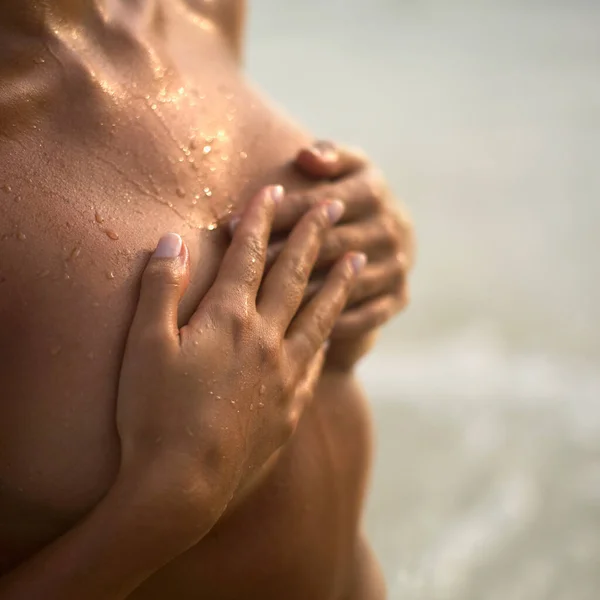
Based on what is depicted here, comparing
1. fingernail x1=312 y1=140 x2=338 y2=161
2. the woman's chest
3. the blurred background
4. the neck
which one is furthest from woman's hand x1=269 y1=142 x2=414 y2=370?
the blurred background

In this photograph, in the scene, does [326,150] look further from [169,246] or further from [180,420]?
[180,420]

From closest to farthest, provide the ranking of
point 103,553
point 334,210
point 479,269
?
point 103,553, point 334,210, point 479,269

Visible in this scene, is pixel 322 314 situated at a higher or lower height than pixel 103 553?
higher

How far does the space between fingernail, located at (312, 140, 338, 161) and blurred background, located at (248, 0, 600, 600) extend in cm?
91

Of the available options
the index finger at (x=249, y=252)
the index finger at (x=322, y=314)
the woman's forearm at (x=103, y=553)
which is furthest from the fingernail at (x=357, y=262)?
the woman's forearm at (x=103, y=553)

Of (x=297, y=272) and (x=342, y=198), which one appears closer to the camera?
(x=297, y=272)

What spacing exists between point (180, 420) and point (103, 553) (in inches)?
4.2

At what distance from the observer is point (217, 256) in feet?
2.46

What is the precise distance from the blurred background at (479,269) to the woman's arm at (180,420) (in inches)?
37.6

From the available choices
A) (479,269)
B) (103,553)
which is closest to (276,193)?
(103,553)

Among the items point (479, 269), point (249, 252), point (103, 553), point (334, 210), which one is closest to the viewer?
point (103, 553)

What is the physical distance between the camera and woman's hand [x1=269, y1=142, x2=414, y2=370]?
838 millimetres

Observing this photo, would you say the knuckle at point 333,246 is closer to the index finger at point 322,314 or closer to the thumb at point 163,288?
the index finger at point 322,314

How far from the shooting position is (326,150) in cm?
89
